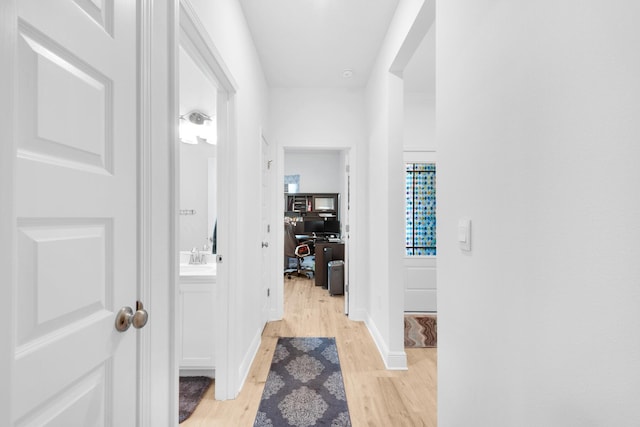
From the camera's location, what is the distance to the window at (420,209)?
4004 millimetres

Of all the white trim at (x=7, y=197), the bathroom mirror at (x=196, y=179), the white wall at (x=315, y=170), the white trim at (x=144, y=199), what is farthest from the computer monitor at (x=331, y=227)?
the white trim at (x=7, y=197)

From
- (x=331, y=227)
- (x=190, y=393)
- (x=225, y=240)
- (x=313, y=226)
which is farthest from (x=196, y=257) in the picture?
(x=331, y=227)

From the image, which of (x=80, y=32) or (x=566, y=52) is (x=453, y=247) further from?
(x=80, y=32)

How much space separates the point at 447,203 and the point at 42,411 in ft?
4.76

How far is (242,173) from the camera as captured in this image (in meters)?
2.29

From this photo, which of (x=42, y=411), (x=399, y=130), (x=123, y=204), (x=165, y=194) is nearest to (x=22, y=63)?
(x=123, y=204)

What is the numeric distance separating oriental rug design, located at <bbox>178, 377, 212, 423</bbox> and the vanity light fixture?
6.55 ft

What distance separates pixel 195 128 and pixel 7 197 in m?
2.51

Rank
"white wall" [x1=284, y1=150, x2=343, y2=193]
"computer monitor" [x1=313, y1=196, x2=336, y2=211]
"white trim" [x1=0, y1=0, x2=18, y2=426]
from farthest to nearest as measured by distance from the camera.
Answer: "white wall" [x1=284, y1=150, x2=343, y2=193] < "computer monitor" [x1=313, y1=196, x2=336, y2=211] < "white trim" [x1=0, y1=0, x2=18, y2=426]

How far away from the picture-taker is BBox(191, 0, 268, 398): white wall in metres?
1.88

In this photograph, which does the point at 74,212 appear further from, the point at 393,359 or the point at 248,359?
the point at 393,359

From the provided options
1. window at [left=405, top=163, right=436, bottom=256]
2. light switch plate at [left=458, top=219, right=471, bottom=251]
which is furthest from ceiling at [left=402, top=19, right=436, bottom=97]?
light switch plate at [left=458, top=219, right=471, bottom=251]

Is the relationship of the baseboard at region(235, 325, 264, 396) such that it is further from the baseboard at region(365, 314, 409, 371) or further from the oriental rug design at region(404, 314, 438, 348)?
the oriental rug design at region(404, 314, 438, 348)

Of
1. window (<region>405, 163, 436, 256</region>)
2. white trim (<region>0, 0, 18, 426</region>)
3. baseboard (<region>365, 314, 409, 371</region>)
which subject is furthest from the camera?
window (<region>405, 163, 436, 256</region>)
